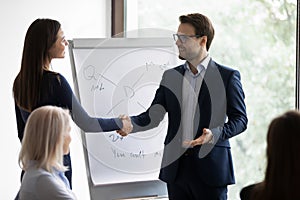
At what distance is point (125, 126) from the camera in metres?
3.63

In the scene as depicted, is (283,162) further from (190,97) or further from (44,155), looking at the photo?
(190,97)

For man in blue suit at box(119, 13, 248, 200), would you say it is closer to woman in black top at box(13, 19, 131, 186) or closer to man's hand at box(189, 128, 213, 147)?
man's hand at box(189, 128, 213, 147)

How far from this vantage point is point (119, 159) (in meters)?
3.88

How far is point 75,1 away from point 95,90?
1.21 metres

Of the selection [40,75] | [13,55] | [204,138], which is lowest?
[204,138]

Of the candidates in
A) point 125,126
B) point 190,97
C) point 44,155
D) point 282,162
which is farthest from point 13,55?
point 282,162

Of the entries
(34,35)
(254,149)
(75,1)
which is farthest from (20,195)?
(75,1)

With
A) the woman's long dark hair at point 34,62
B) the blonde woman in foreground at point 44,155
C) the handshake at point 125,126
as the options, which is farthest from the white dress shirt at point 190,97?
the blonde woman in foreground at point 44,155

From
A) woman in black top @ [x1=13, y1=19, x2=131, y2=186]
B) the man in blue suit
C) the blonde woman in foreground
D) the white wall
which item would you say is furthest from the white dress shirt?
the white wall

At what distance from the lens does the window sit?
13.1ft

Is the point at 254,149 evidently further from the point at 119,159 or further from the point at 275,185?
the point at 275,185

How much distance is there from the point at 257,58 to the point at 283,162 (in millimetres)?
2302

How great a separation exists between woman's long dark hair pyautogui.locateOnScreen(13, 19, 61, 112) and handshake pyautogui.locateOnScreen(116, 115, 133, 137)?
620mm

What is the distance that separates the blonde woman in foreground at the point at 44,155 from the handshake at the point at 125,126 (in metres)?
0.99
